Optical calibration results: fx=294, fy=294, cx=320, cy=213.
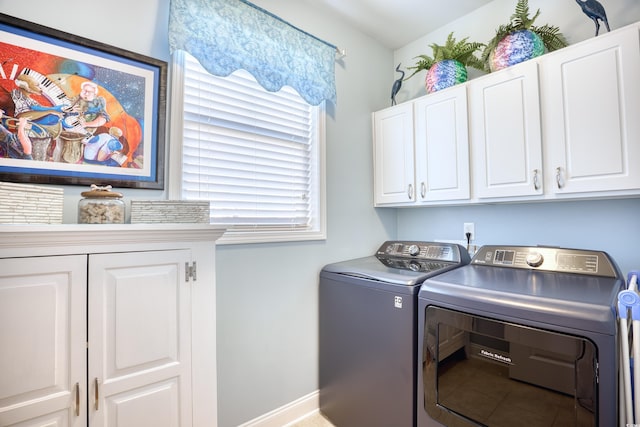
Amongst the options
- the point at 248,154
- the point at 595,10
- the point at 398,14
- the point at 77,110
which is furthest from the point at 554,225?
the point at 77,110

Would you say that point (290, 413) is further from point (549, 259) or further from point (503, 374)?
point (549, 259)

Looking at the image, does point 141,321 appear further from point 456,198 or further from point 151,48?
point 456,198

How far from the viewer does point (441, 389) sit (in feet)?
4.49

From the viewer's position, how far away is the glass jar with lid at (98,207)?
1096 millimetres

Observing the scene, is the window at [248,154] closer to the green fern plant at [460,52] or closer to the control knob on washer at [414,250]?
the control knob on washer at [414,250]

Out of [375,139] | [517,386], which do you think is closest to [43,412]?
[517,386]

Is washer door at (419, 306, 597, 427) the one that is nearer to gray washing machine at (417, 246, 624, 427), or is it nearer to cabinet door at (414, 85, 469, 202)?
gray washing machine at (417, 246, 624, 427)

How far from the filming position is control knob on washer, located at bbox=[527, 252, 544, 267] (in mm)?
1586

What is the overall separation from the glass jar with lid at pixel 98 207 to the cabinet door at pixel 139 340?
212 millimetres

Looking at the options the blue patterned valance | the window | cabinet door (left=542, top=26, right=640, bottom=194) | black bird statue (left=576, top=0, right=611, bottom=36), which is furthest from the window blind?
black bird statue (left=576, top=0, right=611, bottom=36)

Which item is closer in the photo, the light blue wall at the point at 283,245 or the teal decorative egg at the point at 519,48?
the light blue wall at the point at 283,245

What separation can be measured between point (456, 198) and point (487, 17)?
1360 millimetres

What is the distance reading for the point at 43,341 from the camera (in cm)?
87

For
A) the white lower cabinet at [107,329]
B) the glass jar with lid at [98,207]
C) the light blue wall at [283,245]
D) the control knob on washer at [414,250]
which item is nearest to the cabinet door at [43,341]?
the white lower cabinet at [107,329]
